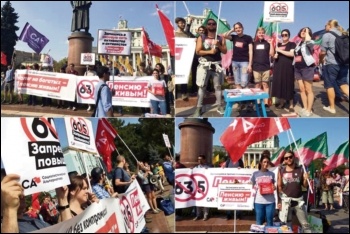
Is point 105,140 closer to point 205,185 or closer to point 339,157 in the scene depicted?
point 205,185

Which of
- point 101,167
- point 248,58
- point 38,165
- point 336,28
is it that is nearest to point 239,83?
point 248,58

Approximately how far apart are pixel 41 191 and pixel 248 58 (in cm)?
296

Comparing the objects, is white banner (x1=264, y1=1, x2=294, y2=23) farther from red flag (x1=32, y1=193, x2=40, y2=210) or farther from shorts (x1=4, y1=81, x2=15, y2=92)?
red flag (x1=32, y1=193, x2=40, y2=210)

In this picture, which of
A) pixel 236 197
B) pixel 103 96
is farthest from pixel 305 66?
pixel 103 96

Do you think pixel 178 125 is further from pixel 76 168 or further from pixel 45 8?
pixel 45 8

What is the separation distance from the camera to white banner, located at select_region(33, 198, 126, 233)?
197 inches

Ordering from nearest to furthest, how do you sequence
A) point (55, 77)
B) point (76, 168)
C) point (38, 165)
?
point (38, 165)
point (76, 168)
point (55, 77)

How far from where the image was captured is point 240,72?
617cm

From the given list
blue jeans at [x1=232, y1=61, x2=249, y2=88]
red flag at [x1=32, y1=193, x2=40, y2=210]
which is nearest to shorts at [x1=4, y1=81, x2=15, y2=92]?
red flag at [x1=32, y1=193, x2=40, y2=210]

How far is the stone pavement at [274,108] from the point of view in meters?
6.11

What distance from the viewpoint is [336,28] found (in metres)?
5.99

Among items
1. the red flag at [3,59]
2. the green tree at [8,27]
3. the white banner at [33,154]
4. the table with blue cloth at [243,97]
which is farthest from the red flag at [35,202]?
the table with blue cloth at [243,97]

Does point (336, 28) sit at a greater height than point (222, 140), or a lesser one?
greater

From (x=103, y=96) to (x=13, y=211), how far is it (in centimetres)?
219
